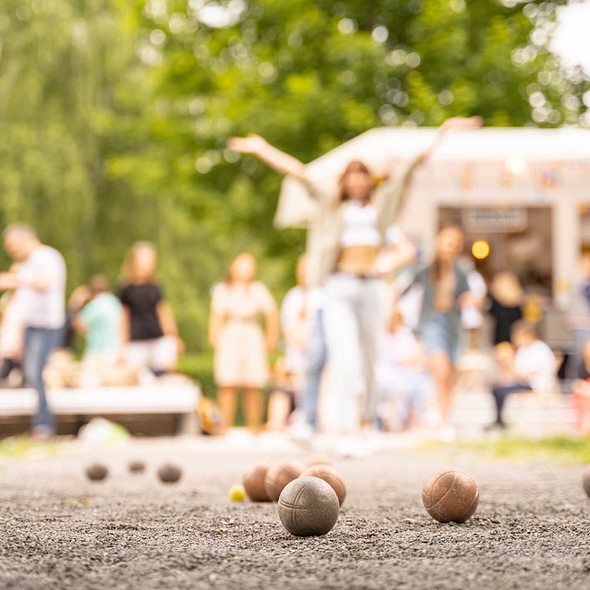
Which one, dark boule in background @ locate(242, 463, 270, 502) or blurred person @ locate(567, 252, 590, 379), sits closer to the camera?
dark boule in background @ locate(242, 463, 270, 502)

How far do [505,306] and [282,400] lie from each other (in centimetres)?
305

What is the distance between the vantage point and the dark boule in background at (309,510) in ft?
10.4

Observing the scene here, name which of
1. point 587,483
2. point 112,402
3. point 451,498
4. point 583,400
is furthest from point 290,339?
point 451,498

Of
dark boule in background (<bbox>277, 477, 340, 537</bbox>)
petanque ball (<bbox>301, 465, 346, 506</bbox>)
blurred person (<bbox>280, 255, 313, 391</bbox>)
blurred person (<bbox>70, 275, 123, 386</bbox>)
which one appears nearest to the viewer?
dark boule in background (<bbox>277, 477, 340, 537</bbox>)

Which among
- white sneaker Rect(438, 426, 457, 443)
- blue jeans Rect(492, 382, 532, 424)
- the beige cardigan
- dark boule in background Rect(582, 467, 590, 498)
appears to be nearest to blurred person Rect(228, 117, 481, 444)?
the beige cardigan

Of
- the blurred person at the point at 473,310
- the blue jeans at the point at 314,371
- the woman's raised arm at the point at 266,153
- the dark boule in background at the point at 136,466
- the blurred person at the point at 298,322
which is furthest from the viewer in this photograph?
the blurred person at the point at 473,310

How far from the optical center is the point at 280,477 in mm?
4184

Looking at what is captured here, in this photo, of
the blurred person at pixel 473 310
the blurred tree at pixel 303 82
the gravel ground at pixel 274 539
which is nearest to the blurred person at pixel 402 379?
the blurred person at pixel 473 310

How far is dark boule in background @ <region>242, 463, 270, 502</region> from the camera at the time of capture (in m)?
4.37

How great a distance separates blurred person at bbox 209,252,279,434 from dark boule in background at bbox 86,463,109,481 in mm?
4737

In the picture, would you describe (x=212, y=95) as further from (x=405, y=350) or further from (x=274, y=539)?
(x=274, y=539)

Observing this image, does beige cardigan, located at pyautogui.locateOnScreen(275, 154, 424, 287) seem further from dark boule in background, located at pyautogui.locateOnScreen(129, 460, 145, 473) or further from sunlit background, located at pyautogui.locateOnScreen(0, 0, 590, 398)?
sunlit background, located at pyautogui.locateOnScreen(0, 0, 590, 398)

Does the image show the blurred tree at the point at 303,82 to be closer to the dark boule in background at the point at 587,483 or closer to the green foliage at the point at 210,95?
the green foliage at the point at 210,95

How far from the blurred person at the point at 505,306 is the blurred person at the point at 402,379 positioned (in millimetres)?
1814
